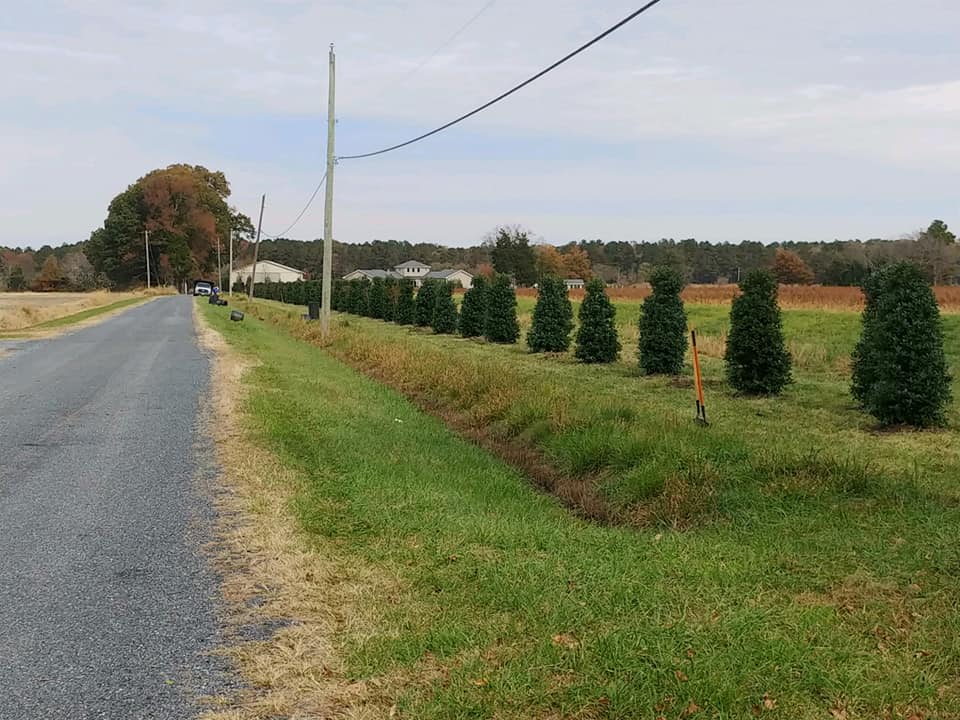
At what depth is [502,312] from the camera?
82.3 ft

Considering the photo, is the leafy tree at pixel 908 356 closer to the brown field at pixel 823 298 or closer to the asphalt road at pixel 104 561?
the asphalt road at pixel 104 561

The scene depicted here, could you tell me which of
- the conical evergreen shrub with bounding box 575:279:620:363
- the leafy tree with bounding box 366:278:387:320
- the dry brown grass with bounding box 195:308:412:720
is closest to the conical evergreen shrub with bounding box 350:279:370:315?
the leafy tree with bounding box 366:278:387:320

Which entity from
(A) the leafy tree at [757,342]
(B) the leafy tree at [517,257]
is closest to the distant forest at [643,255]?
(B) the leafy tree at [517,257]

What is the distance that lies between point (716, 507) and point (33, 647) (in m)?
4.56

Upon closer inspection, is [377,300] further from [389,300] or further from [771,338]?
[771,338]

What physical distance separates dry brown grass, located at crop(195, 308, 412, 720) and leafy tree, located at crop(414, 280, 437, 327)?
26358mm

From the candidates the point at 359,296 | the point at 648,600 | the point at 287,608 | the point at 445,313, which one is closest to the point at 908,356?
the point at 648,600

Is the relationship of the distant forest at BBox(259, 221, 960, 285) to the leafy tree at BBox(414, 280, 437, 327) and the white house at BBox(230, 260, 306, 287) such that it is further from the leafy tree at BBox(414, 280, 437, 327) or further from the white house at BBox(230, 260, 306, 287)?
the leafy tree at BBox(414, 280, 437, 327)

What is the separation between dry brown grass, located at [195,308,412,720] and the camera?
3.24 metres

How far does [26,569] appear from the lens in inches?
187

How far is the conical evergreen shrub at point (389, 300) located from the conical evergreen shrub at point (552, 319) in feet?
57.3

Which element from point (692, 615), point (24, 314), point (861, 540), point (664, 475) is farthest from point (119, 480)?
point (24, 314)

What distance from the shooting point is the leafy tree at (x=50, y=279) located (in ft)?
347

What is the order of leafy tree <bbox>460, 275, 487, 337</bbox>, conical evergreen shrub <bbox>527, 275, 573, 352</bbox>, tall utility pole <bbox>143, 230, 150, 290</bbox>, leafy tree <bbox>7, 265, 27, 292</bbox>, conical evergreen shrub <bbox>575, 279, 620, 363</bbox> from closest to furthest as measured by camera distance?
conical evergreen shrub <bbox>575, 279, 620, 363</bbox>
conical evergreen shrub <bbox>527, 275, 573, 352</bbox>
leafy tree <bbox>460, 275, 487, 337</bbox>
tall utility pole <bbox>143, 230, 150, 290</bbox>
leafy tree <bbox>7, 265, 27, 292</bbox>
